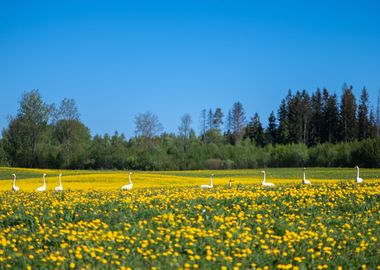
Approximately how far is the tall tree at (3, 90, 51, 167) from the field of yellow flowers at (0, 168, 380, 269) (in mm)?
67426

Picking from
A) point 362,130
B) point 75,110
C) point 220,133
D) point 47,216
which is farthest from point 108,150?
point 47,216

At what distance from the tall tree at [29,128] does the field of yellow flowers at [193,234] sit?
6743 centimetres

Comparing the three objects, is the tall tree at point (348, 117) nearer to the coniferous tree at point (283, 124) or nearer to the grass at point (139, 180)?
the coniferous tree at point (283, 124)

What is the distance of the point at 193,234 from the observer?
11.0 metres

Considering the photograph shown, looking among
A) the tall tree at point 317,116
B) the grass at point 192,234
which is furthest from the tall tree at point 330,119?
the grass at point 192,234

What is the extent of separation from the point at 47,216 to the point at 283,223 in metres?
5.83

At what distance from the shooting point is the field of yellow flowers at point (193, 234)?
956 cm

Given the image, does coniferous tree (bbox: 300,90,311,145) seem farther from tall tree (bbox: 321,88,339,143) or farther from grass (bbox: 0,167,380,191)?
grass (bbox: 0,167,380,191)

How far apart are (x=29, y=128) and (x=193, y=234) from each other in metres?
73.5

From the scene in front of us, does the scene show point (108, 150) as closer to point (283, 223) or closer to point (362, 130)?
point (362, 130)

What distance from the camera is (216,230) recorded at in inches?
447

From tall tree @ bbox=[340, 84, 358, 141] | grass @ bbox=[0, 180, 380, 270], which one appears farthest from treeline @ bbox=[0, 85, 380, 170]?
grass @ bbox=[0, 180, 380, 270]

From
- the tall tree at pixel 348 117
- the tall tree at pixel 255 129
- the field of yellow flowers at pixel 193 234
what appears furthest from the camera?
the tall tree at pixel 255 129

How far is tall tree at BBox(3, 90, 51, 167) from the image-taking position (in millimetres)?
79812
